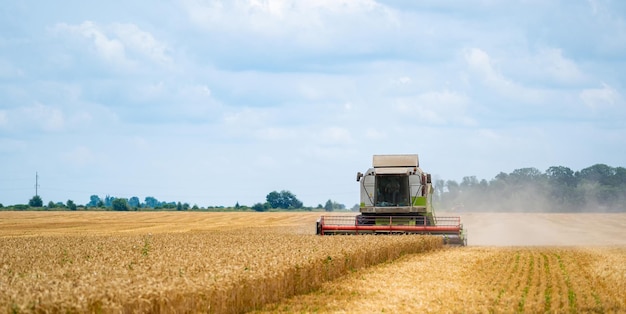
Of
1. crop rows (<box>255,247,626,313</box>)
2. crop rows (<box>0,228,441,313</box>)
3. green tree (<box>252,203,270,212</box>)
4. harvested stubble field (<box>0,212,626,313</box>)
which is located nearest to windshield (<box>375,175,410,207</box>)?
harvested stubble field (<box>0,212,626,313</box>)

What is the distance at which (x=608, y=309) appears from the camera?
1377 cm

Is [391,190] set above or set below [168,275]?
above

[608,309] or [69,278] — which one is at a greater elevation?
[69,278]

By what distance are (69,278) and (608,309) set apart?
9.71 meters

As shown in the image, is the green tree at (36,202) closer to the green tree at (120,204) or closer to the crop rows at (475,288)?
the green tree at (120,204)

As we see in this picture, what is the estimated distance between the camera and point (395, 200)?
103 ft

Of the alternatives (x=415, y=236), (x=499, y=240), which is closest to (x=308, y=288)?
(x=415, y=236)

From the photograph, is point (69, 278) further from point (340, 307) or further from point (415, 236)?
point (415, 236)

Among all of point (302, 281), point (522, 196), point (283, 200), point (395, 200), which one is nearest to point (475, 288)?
point (302, 281)

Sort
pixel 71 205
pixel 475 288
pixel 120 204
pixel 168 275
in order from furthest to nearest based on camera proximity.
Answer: pixel 120 204 → pixel 71 205 → pixel 475 288 → pixel 168 275

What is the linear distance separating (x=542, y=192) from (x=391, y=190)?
83633 mm

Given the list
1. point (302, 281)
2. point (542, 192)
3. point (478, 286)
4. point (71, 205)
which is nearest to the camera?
point (302, 281)

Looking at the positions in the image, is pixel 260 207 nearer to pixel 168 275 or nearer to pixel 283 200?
pixel 283 200

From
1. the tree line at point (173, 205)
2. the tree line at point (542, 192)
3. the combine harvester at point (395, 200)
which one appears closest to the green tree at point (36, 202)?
the tree line at point (173, 205)
